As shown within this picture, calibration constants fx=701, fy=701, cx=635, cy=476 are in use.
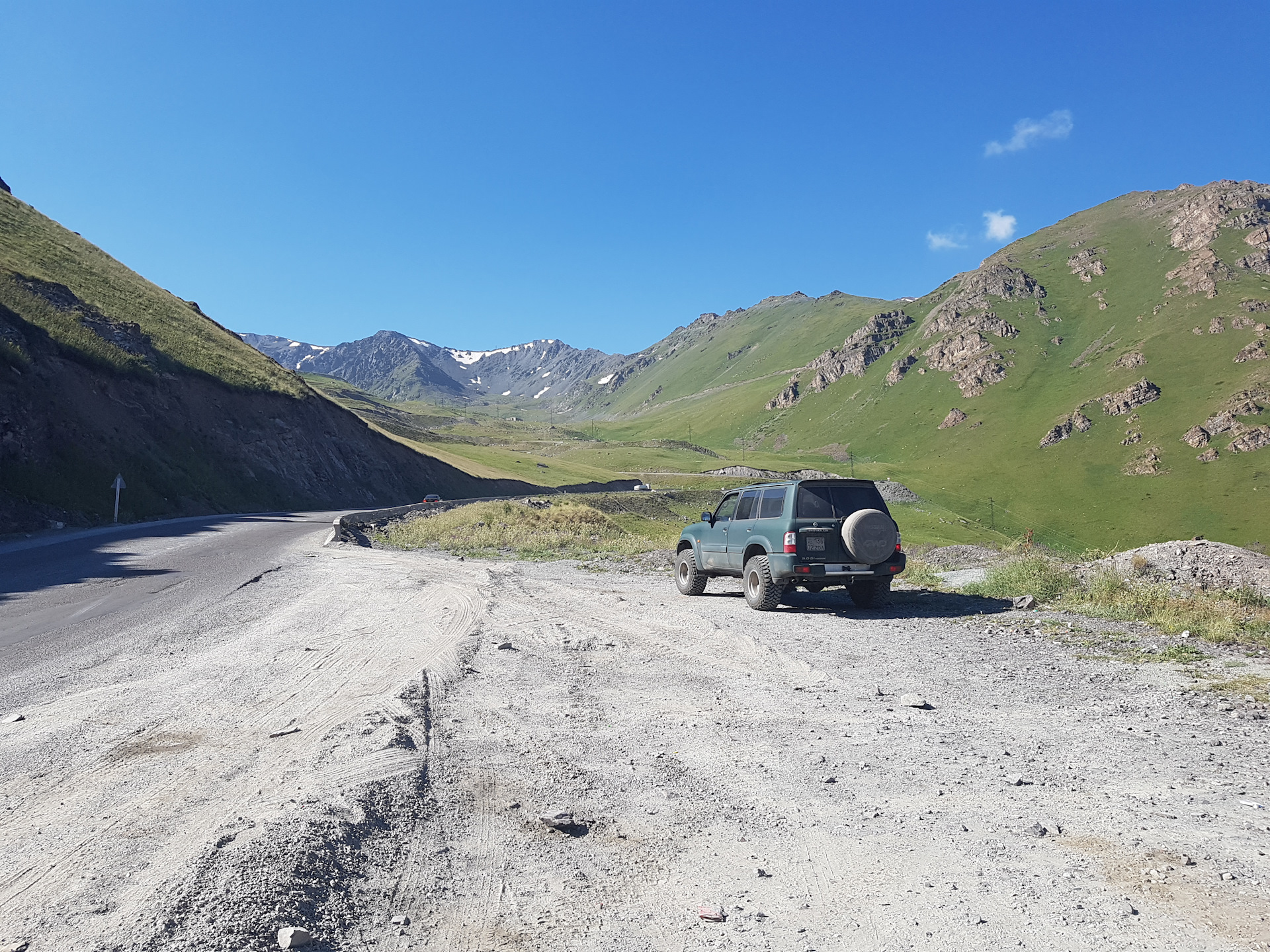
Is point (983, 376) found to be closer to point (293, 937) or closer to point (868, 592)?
point (868, 592)

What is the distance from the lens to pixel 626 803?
4742 millimetres

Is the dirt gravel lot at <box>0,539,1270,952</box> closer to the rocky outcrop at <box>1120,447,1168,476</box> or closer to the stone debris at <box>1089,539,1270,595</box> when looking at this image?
the stone debris at <box>1089,539,1270,595</box>

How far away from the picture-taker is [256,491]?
48750 mm

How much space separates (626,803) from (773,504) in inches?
374

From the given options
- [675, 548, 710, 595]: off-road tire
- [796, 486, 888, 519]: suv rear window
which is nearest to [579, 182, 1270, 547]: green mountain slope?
[675, 548, 710, 595]: off-road tire

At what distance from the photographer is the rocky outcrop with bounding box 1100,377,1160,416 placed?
505ft

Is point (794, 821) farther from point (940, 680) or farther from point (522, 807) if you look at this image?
point (940, 680)

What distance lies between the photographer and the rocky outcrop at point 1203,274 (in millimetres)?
185250

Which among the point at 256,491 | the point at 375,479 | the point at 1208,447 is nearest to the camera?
the point at 256,491

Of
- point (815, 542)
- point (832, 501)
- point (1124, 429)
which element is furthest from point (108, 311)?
point (1124, 429)

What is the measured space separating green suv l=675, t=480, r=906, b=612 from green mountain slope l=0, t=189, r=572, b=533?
28224 millimetres

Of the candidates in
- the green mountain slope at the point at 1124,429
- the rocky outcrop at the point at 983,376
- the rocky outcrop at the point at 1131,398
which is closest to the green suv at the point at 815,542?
the green mountain slope at the point at 1124,429

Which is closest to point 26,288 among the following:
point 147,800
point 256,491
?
point 256,491

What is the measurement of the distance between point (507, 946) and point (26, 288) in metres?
56.4
